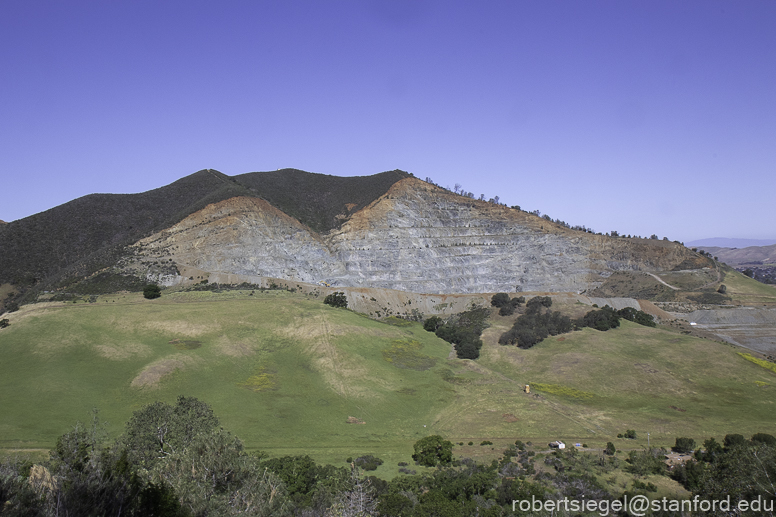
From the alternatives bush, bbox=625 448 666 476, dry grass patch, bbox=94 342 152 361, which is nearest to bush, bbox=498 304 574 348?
bush, bbox=625 448 666 476

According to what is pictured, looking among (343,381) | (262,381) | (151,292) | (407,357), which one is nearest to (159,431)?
(262,381)

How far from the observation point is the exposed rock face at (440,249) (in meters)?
93.4

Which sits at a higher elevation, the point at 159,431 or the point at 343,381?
the point at 159,431

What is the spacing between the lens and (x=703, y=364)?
51.0 meters

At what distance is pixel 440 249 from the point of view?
100188 mm

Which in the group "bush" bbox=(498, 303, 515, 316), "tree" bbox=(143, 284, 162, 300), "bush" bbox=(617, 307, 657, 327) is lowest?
"bush" bbox=(617, 307, 657, 327)

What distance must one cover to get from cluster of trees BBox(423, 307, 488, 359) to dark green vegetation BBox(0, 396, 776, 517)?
2550 centimetres

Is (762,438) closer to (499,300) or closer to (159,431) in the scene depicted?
(159,431)

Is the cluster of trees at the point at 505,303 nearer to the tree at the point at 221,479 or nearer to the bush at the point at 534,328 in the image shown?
the bush at the point at 534,328

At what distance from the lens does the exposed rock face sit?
306ft

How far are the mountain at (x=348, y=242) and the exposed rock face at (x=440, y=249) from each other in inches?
8.5

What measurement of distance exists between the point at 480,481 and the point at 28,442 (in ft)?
93.6

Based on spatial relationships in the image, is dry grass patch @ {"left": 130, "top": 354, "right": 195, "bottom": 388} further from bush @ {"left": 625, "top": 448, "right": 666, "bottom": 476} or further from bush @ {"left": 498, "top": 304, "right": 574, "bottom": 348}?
bush @ {"left": 498, "top": 304, "right": 574, "bottom": 348}

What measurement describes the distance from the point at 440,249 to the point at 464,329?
33168 millimetres
